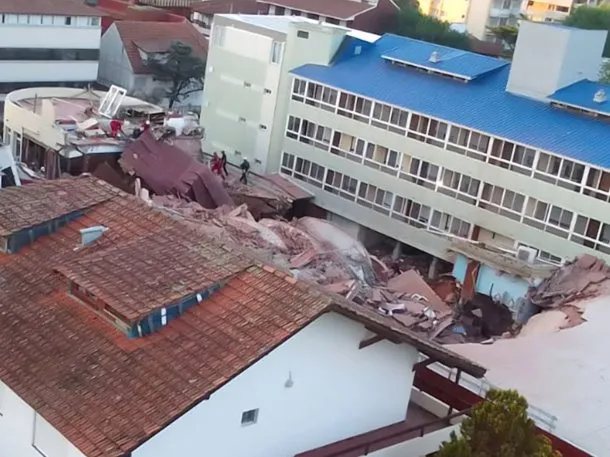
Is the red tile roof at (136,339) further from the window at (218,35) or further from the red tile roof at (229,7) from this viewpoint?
the red tile roof at (229,7)

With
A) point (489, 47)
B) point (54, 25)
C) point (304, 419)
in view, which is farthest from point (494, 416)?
point (489, 47)

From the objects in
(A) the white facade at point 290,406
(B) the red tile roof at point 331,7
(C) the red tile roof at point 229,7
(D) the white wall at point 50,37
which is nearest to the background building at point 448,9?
(B) the red tile roof at point 331,7

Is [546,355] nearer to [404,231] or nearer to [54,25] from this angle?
[404,231]

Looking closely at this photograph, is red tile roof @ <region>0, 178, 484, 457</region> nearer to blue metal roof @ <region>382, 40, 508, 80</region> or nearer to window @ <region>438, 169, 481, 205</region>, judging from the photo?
window @ <region>438, 169, 481, 205</region>

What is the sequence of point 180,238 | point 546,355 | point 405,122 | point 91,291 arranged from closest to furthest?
1. point 91,291
2. point 180,238
3. point 546,355
4. point 405,122

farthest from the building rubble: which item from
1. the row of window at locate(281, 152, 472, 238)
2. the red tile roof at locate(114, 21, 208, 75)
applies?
the red tile roof at locate(114, 21, 208, 75)

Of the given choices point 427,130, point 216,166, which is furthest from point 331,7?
point 427,130
